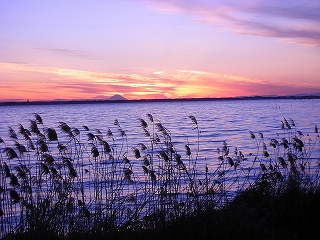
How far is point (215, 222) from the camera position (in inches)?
270

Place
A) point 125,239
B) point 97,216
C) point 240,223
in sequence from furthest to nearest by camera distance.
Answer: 1. point 97,216
2. point 240,223
3. point 125,239

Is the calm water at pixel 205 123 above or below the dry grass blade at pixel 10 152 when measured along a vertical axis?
below

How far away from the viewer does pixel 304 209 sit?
26.5 feet

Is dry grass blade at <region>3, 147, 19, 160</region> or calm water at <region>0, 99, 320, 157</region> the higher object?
dry grass blade at <region>3, 147, 19, 160</region>

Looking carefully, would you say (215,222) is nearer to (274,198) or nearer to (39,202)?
(274,198)

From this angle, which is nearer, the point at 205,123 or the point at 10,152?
the point at 10,152

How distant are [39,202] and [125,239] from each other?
1.97 m

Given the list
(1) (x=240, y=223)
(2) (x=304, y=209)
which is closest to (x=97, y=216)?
(1) (x=240, y=223)

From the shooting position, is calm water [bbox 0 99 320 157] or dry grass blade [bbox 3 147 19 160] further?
calm water [bbox 0 99 320 157]

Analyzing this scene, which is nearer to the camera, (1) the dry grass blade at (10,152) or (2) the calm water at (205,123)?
(1) the dry grass blade at (10,152)

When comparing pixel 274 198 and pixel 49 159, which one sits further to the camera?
pixel 274 198

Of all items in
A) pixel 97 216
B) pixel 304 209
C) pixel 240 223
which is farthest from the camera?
pixel 304 209

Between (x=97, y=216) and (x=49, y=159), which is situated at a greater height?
(x=49, y=159)

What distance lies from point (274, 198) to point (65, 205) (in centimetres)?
384
